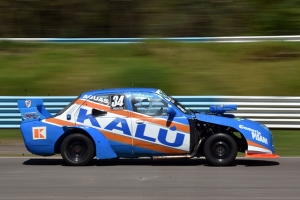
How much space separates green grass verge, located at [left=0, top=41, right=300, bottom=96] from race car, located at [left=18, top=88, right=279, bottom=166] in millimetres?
7366

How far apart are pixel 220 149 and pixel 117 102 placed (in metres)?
2.03

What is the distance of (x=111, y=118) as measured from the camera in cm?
959

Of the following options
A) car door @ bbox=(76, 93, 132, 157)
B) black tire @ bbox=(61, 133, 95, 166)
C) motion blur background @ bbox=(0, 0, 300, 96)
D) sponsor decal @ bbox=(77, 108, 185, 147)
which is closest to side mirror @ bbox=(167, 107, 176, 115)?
sponsor decal @ bbox=(77, 108, 185, 147)

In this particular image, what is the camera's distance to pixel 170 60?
19375 millimetres

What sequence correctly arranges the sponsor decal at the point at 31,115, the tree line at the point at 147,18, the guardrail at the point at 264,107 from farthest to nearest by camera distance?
the tree line at the point at 147,18, the guardrail at the point at 264,107, the sponsor decal at the point at 31,115

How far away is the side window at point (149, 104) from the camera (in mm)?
9586

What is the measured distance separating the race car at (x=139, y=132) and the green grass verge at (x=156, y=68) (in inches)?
290

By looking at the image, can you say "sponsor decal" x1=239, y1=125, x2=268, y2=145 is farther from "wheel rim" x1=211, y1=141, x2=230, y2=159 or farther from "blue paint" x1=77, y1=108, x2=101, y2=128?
"blue paint" x1=77, y1=108, x2=101, y2=128

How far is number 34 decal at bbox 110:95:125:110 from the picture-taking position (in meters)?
9.65

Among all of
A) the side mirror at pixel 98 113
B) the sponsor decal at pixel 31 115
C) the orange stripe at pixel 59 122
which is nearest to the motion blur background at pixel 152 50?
the sponsor decal at pixel 31 115
